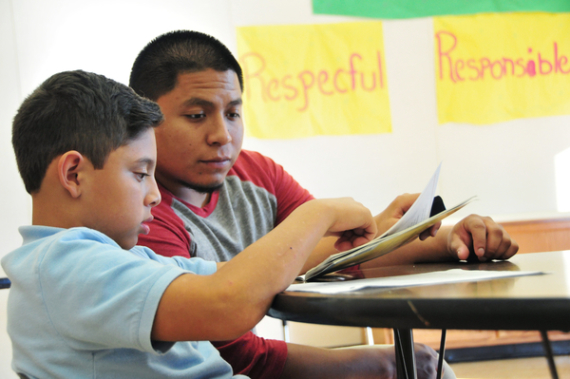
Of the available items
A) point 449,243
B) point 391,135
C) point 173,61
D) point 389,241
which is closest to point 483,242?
point 449,243

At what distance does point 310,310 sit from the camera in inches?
18.1

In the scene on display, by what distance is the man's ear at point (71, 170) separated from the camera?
59cm

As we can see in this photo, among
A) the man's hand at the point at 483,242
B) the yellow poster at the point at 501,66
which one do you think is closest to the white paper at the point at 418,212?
the man's hand at the point at 483,242

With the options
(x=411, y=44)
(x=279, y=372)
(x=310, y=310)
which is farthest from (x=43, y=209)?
(x=411, y=44)

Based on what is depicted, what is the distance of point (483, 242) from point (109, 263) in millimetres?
606

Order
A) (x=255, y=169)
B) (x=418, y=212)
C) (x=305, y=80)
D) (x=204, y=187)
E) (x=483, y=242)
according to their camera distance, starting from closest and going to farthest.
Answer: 1. (x=418, y=212)
2. (x=483, y=242)
3. (x=204, y=187)
4. (x=255, y=169)
5. (x=305, y=80)

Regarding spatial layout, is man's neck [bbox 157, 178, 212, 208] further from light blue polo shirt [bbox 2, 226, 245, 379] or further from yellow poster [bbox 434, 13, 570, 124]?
yellow poster [bbox 434, 13, 570, 124]

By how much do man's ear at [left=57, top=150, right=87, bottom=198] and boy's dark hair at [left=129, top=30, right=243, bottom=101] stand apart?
494mm

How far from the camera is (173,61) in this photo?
1.08 meters

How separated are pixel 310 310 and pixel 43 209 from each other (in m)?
0.37

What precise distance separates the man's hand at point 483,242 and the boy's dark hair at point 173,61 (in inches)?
25.0

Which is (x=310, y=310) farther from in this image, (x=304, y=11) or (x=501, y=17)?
(x=501, y=17)

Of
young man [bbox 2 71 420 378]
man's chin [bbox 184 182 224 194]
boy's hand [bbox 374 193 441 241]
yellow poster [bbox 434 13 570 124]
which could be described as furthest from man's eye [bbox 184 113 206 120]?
yellow poster [bbox 434 13 570 124]

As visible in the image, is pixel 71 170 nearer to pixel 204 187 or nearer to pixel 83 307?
pixel 83 307
